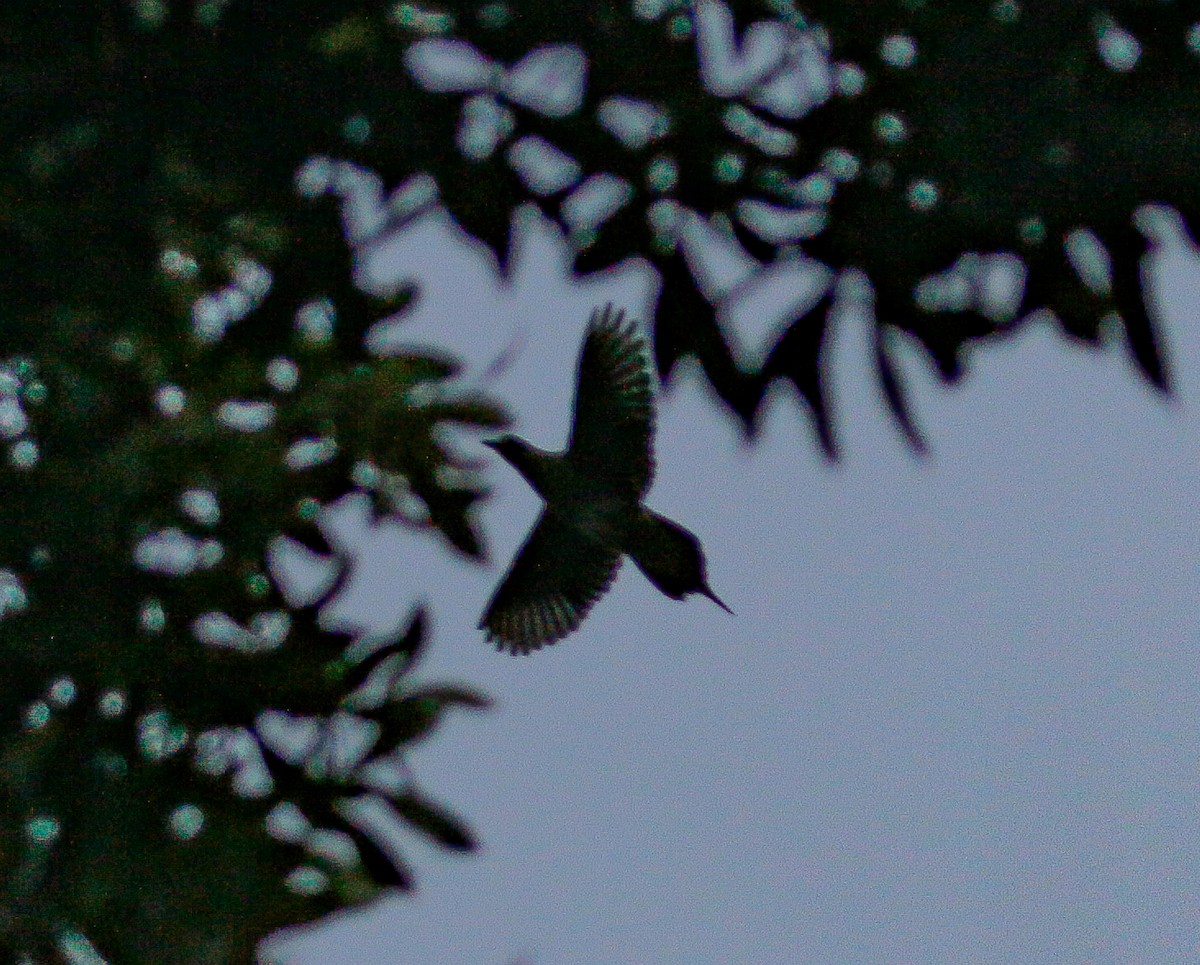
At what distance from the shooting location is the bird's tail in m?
3.28

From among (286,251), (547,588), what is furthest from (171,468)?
(547,588)

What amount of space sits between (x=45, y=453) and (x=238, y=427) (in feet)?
0.98

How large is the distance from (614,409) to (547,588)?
1.56ft

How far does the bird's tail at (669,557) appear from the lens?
328 cm

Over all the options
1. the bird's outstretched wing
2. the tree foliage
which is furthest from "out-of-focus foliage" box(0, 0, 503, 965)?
the bird's outstretched wing

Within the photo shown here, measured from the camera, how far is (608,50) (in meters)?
2.71

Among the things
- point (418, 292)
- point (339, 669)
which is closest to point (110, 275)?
point (418, 292)

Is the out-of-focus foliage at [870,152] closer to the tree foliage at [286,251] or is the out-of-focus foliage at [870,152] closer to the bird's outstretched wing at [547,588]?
the tree foliage at [286,251]

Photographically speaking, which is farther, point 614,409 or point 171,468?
point 614,409

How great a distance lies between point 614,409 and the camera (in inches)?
132

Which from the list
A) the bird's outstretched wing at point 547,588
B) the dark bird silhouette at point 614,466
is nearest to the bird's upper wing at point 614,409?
the dark bird silhouette at point 614,466

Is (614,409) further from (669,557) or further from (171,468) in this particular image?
(171,468)

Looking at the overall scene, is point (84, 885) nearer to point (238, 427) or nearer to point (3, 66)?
point (238, 427)

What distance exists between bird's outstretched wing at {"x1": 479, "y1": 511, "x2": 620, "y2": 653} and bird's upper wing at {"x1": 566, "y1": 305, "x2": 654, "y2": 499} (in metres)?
0.24
